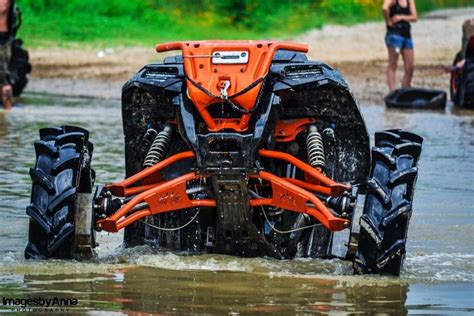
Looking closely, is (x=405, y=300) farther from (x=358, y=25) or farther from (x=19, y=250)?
(x=358, y=25)

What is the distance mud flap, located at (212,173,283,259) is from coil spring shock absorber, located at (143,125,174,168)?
55 centimetres

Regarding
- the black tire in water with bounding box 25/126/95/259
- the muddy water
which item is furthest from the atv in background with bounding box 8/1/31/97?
the black tire in water with bounding box 25/126/95/259

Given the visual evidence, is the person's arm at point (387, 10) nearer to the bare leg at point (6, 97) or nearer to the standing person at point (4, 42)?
the standing person at point (4, 42)

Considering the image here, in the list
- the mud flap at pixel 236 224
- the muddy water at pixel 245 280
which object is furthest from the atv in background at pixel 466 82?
the mud flap at pixel 236 224

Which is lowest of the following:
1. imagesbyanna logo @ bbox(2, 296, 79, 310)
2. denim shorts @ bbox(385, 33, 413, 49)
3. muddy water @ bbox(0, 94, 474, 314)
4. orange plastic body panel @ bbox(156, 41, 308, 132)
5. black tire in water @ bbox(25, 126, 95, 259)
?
denim shorts @ bbox(385, 33, 413, 49)

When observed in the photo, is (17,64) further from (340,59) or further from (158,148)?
(158,148)

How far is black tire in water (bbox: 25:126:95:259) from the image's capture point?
8617 millimetres

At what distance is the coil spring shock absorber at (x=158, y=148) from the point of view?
903cm

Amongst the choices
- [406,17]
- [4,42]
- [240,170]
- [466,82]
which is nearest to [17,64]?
[4,42]

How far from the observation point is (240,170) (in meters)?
8.53

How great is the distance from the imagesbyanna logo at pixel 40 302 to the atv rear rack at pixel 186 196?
91cm

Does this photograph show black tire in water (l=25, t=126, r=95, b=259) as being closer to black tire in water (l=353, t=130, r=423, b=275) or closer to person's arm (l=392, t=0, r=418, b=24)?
black tire in water (l=353, t=130, r=423, b=275)

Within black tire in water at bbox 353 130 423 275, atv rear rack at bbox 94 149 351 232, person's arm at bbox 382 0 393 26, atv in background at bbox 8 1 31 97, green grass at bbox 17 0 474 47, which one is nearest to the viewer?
black tire in water at bbox 353 130 423 275

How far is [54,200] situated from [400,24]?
14264 millimetres
